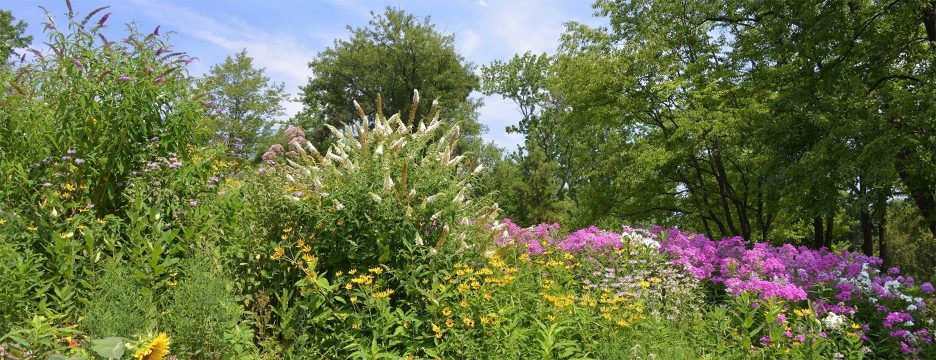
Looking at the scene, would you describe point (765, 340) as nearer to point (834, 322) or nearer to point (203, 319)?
point (834, 322)

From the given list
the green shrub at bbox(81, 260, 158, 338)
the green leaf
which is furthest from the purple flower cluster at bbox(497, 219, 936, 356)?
the green leaf

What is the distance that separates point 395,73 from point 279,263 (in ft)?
76.0

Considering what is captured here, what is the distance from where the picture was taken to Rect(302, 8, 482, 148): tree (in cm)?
2631

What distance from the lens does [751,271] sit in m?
5.55

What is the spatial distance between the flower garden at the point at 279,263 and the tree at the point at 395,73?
21292mm

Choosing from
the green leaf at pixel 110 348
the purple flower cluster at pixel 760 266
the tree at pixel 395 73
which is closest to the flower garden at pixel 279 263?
the purple flower cluster at pixel 760 266

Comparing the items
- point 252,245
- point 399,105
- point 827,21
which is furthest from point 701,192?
point 399,105

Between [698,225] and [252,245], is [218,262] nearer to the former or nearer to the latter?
[252,245]

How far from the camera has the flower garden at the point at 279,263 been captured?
10.7 feet

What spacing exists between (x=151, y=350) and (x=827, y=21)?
9120mm

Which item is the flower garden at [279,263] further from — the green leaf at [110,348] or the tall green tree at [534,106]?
the tall green tree at [534,106]

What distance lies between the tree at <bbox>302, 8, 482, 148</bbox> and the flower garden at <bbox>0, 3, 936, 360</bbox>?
21292 mm

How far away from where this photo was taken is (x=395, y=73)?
2639 centimetres

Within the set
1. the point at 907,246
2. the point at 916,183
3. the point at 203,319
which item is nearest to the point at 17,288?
the point at 203,319
